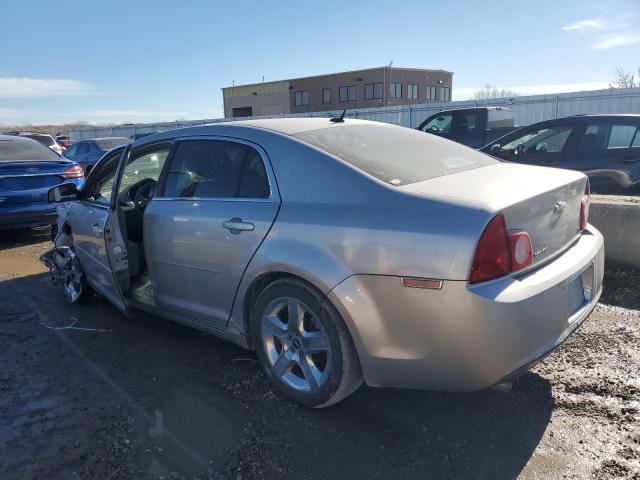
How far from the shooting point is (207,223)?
3.23m

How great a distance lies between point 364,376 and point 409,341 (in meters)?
0.37

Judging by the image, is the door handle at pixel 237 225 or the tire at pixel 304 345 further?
the door handle at pixel 237 225

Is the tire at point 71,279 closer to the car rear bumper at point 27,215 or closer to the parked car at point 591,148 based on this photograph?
the car rear bumper at point 27,215

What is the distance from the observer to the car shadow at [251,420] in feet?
8.04

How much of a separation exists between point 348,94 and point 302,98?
5387 millimetres

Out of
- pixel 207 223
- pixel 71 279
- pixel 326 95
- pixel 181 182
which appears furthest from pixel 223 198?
pixel 326 95

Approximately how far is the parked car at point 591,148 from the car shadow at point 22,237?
7.62 metres

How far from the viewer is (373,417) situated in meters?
2.83

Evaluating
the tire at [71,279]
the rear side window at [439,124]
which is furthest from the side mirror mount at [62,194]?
the rear side window at [439,124]

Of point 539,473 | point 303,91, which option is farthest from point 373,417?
point 303,91

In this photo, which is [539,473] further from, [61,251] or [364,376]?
[61,251]

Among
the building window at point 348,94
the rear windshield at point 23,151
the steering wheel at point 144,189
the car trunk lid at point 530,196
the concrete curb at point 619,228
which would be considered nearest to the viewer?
the car trunk lid at point 530,196

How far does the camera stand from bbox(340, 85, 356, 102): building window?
52.4 m

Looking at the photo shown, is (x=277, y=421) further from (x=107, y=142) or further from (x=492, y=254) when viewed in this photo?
(x=107, y=142)
